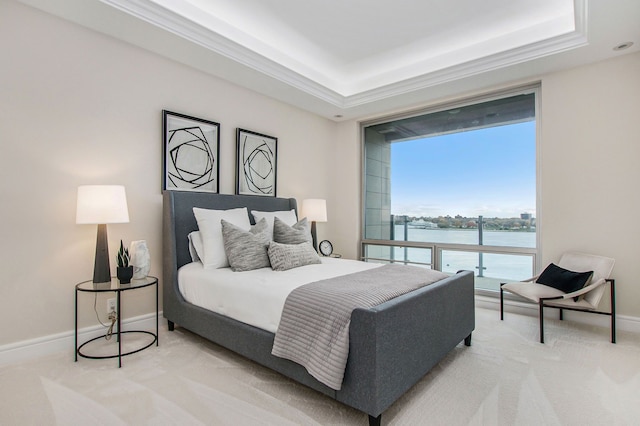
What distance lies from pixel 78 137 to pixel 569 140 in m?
4.54

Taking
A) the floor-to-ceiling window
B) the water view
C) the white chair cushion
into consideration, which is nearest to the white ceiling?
the floor-to-ceiling window

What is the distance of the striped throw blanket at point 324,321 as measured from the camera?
5.58 ft

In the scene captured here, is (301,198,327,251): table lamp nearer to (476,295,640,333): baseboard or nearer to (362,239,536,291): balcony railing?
(362,239,536,291): balcony railing

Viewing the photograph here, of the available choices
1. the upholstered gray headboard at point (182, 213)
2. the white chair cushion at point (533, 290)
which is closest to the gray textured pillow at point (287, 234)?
the upholstered gray headboard at point (182, 213)

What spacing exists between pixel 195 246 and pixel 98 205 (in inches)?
35.1

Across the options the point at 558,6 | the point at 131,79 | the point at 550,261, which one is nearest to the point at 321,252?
the point at 550,261

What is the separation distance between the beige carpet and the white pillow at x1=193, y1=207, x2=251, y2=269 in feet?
2.27

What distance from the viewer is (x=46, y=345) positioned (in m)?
2.52

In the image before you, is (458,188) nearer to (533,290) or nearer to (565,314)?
(533,290)

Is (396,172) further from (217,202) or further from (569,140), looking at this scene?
(217,202)

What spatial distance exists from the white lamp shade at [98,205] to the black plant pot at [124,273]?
0.36 meters

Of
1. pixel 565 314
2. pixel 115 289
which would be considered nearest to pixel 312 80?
pixel 115 289

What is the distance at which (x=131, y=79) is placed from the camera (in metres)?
3.00

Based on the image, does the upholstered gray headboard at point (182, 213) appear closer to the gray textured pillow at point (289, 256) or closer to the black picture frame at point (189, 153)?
the black picture frame at point (189, 153)
